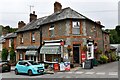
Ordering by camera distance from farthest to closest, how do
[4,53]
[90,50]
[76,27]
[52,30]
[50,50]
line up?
1. [4,53]
2. [52,30]
3. [90,50]
4. [50,50]
5. [76,27]

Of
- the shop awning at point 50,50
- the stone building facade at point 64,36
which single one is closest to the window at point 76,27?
the stone building facade at point 64,36

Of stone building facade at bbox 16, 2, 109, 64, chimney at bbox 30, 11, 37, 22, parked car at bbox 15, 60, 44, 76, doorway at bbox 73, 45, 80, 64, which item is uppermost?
chimney at bbox 30, 11, 37, 22

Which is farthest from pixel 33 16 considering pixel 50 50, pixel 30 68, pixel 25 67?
pixel 30 68

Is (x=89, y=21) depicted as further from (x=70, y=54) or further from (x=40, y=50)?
(x=40, y=50)

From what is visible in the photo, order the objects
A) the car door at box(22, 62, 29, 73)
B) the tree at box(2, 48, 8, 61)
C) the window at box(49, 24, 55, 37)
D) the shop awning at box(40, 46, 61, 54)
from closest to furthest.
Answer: the car door at box(22, 62, 29, 73) → the shop awning at box(40, 46, 61, 54) → the window at box(49, 24, 55, 37) → the tree at box(2, 48, 8, 61)

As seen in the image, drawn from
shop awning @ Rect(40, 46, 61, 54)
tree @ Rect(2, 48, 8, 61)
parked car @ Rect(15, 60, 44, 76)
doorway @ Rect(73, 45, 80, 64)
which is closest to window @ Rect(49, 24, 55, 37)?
shop awning @ Rect(40, 46, 61, 54)

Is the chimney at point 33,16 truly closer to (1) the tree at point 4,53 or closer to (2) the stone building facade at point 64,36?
(2) the stone building facade at point 64,36

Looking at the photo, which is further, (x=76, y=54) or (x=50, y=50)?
(x=50, y=50)

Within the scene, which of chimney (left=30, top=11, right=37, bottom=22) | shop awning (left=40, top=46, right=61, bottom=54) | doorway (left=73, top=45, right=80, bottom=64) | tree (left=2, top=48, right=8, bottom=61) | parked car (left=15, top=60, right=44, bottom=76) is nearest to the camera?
parked car (left=15, top=60, right=44, bottom=76)

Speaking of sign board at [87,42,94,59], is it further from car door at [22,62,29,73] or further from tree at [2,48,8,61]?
tree at [2,48,8,61]

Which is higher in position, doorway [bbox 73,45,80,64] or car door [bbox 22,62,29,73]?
doorway [bbox 73,45,80,64]

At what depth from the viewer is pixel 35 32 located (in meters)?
34.2

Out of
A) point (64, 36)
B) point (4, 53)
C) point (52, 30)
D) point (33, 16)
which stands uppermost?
point (33, 16)

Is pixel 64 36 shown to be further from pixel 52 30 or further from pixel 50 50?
pixel 52 30
